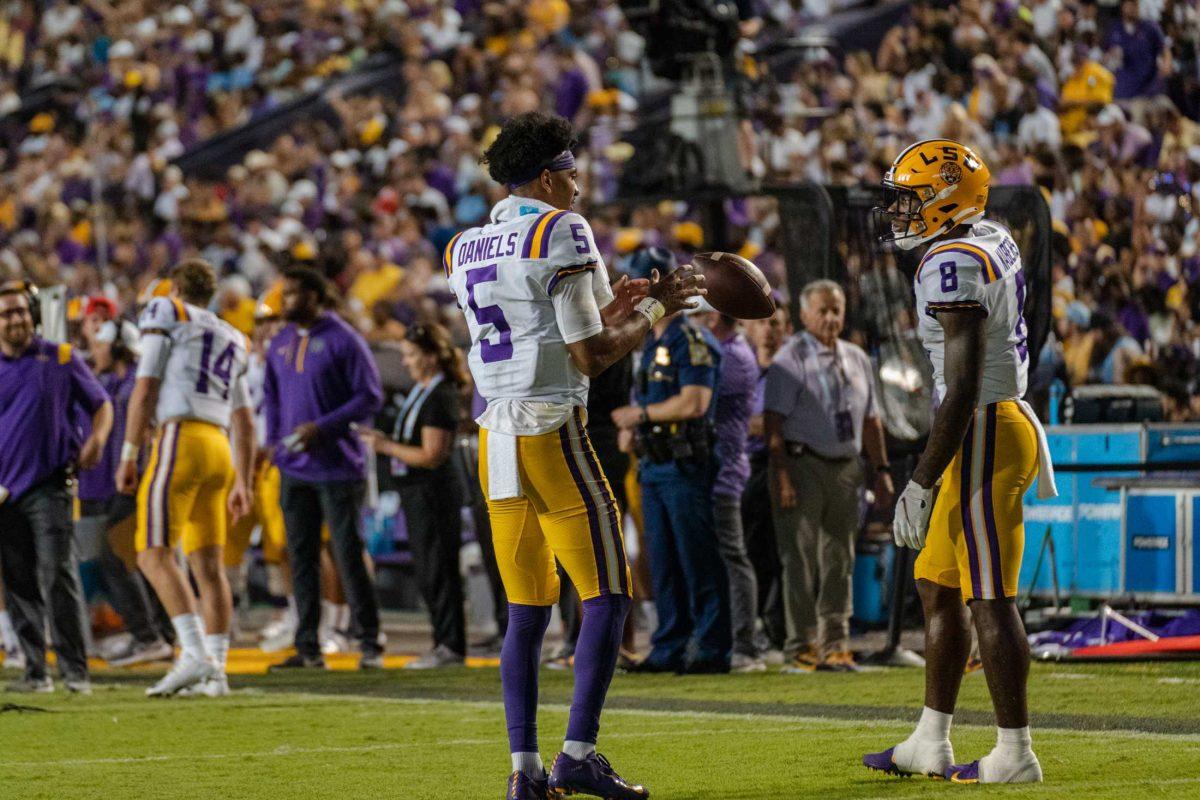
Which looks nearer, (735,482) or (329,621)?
(735,482)

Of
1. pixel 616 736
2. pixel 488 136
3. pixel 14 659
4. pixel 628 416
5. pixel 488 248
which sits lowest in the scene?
pixel 14 659

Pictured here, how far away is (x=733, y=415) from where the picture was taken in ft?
36.2

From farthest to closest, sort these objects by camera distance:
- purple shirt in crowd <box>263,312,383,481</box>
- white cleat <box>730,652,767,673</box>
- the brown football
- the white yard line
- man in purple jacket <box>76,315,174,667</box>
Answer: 1. man in purple jacket <box>76,315,174,667</box>
2. purple shirt in crowd <box>263,312,383,481</box>
3. white cleat <box>730,652,767,673</box>
4. the white yard line
5. the brown football

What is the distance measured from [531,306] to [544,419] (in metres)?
0.35

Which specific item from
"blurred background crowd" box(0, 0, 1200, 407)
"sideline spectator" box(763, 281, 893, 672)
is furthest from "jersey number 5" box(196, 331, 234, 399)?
"sideline spectator" box(763, 281, 893, 672)

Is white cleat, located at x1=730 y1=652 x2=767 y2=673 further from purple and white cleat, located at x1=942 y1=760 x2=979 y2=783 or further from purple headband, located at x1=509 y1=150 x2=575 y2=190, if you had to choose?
purple headband, located at x1=509 y1=150 x2=575 y2=190

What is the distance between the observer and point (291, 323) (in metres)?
11.8

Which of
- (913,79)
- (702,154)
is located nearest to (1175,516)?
(702,154)

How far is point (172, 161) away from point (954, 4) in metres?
12.4

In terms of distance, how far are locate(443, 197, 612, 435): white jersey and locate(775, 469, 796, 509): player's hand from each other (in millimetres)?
4394

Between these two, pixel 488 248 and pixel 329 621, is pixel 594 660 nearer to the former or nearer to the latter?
pixel 488 248

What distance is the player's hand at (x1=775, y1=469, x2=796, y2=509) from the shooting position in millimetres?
10648

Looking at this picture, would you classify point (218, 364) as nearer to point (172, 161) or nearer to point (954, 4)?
point (954, 4)

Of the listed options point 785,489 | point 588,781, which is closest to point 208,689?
point 785,489
